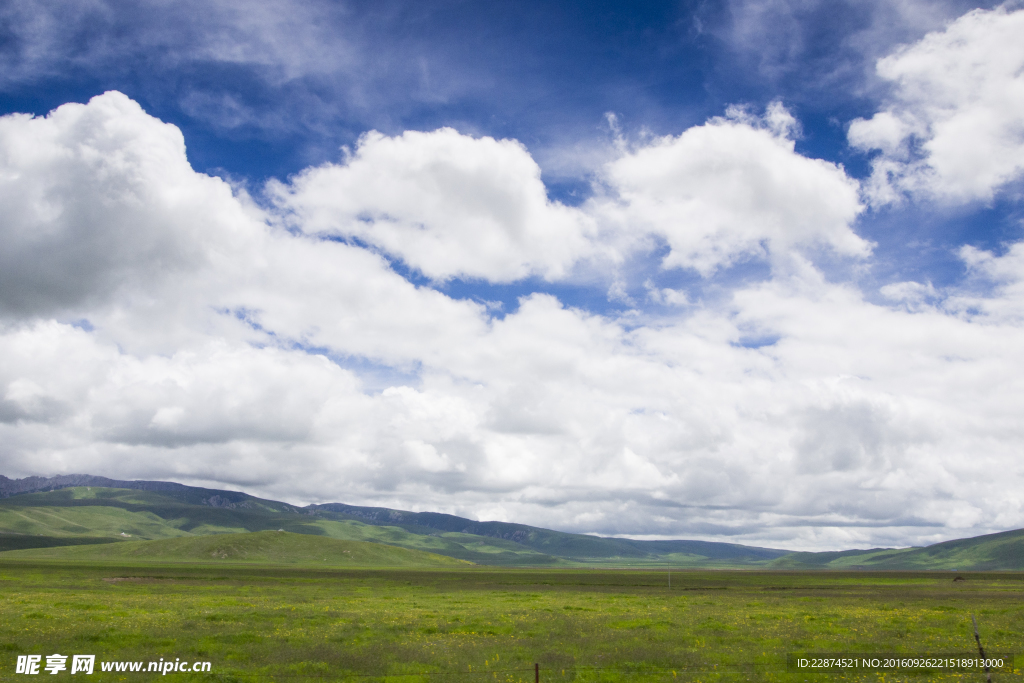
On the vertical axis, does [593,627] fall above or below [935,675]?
below

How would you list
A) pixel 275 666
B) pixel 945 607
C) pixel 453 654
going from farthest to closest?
1. pixel 945 607
2. pixel 453 654
3. pixel 275 666

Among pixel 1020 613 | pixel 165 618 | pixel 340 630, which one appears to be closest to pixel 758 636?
pixel 340 630

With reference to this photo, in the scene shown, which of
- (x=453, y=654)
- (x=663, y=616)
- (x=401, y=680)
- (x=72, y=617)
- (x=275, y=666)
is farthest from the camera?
(x=663, y=616)

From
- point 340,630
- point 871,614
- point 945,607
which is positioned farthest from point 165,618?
point 945,607

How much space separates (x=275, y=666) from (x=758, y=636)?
32822 mm

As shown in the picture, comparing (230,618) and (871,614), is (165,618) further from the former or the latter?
(871,614)

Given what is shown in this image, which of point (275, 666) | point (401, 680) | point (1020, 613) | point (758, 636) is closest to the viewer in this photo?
point (401, 680)

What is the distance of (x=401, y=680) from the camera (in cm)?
3000

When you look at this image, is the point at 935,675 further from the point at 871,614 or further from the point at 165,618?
the point at 165,618

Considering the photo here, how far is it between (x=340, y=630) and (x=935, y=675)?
124 feet

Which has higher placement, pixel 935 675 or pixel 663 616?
pixel 935 675

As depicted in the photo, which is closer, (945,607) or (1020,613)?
(1020,613)

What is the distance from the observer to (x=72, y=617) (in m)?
48.0

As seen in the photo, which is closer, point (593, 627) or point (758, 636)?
point (758, 636)
